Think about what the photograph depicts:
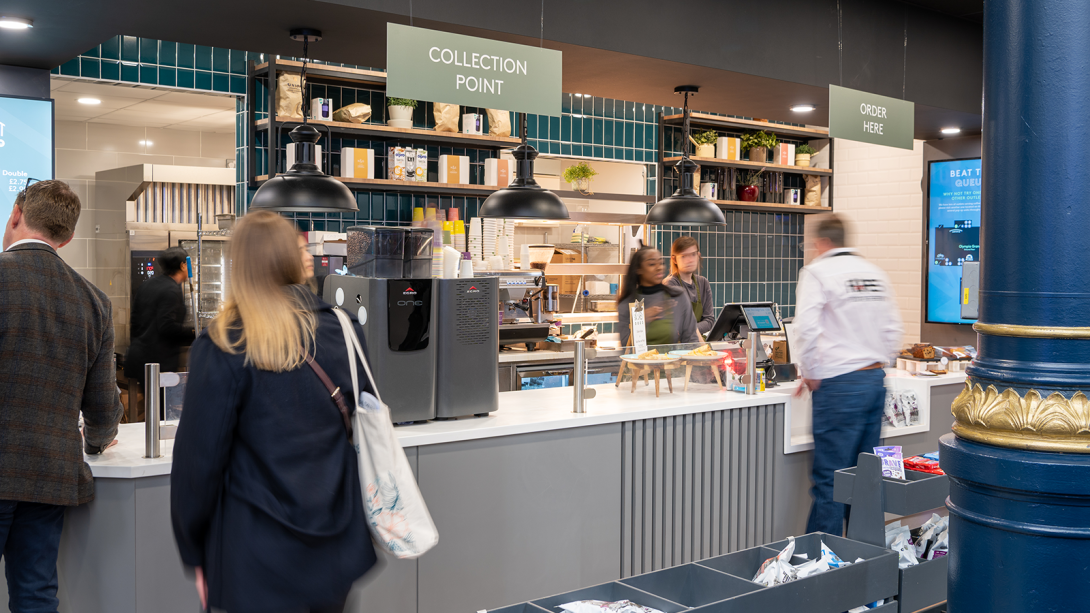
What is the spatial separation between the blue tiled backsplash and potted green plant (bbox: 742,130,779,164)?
0.64 metres

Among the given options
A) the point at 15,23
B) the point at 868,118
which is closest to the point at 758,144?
the point at 868,118

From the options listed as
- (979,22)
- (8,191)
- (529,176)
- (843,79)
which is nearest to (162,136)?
(8,191)

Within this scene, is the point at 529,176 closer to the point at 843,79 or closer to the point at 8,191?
the point at 843,79

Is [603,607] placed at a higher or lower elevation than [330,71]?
lower

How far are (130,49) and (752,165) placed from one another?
18.3ft

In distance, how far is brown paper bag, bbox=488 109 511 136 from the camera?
685 centimetres

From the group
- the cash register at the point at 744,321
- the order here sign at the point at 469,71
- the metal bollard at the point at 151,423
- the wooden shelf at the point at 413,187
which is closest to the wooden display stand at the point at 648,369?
the cash register at the point at 744,321

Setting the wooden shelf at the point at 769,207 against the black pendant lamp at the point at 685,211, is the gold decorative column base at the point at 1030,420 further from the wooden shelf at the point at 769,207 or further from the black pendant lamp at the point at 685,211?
the wooden shelf at the point at 769,207

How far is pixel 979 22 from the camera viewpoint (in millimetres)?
6160

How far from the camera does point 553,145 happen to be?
7613 mm

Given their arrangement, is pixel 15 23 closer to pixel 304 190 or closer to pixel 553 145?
pixel 304 190

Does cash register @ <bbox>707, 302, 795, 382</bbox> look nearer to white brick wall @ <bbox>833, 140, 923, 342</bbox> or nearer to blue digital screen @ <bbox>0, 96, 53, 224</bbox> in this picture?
blue digital screen @ <bbox>0, 96, 53, 224</bbox>

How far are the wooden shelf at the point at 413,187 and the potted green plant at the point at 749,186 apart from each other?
9.82 feet

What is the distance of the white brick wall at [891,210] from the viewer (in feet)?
27.5
